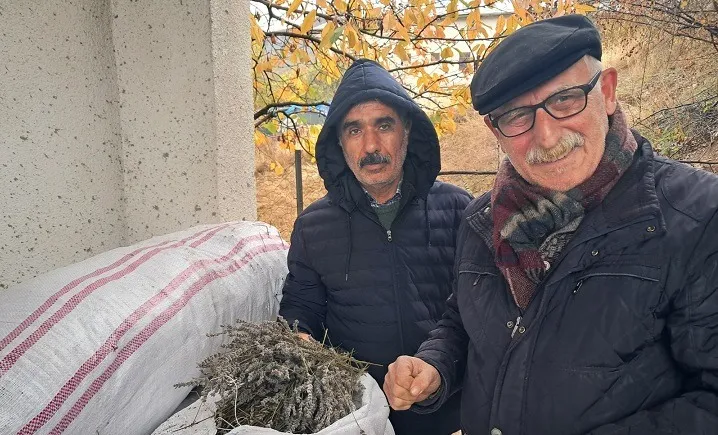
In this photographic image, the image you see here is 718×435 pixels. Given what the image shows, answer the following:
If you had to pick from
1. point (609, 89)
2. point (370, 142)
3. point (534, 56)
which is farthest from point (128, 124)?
point (609, 89)

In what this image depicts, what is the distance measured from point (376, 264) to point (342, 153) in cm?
51

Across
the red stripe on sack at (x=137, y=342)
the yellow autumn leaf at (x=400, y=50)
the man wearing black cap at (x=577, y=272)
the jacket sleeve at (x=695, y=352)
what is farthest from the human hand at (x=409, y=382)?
the yellow autumn leaf at (x=400, y=50)

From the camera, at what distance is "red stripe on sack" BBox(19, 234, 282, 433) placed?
1.03 m

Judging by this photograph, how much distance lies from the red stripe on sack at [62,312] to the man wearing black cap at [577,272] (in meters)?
0.85

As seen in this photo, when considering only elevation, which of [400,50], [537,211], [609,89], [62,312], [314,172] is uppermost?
[400,50]

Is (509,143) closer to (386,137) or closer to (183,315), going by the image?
(386,137)

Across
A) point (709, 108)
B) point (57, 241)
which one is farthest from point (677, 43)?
point (57, 241)

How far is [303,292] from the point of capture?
183 centimetres

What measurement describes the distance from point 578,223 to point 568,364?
1.11 ft

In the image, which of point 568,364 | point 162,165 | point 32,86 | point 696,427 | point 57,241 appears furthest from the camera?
point 162,165

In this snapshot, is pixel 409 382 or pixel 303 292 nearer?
pixel 409 382

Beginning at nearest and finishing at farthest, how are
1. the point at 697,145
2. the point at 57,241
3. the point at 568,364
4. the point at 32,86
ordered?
the point at 568,364 < the point at 32,86 < the point at 57,241 < the point at 697,145

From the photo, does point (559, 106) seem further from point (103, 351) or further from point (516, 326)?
point (103, 351)

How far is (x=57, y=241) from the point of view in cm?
182
